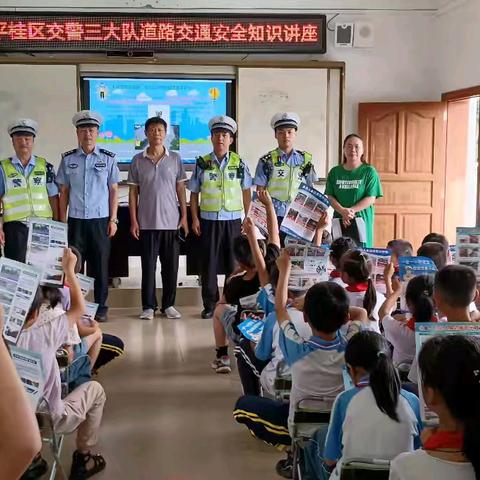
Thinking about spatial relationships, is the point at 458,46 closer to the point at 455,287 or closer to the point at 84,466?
the point at 455,287

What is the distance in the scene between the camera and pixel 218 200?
5.36 m

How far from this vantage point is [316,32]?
21.9 feet

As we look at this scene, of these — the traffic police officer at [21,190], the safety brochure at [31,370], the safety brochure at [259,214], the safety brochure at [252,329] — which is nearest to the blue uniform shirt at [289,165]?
the safety brochure at [259,214]

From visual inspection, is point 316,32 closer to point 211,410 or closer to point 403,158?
point 403,158

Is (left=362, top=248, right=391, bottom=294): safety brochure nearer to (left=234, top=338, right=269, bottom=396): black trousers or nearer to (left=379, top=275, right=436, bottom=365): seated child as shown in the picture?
(left=379, top=275, right=436, bottom=365): seated child

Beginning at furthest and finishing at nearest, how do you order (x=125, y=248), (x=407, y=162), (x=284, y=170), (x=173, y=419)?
1. (x=407, y=162)
2. (x=125, y=248)
3. (x=284, y=170)
4. (x=173, y=419)

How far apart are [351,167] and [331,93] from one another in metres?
2.39

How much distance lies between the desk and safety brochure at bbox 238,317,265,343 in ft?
9.21

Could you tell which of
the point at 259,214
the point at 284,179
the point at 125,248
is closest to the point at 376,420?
the point at 259,214

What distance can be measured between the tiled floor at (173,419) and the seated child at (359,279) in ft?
2.47

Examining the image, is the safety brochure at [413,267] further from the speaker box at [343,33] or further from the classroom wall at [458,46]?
the speaker box at [343,33]

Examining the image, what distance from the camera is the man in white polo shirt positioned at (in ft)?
17.9

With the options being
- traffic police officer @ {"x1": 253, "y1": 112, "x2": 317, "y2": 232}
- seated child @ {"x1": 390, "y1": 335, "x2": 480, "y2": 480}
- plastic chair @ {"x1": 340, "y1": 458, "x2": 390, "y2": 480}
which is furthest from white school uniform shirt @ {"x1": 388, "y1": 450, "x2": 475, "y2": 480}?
traffic police officer @ {"x1": 253, "y1": 112, "x2": 317, "y2": 232}

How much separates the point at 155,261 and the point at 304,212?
7.46 feet
